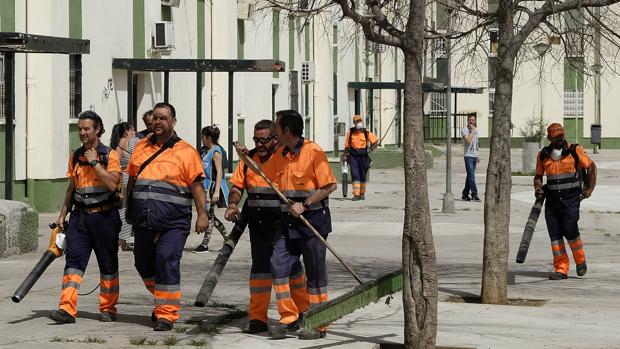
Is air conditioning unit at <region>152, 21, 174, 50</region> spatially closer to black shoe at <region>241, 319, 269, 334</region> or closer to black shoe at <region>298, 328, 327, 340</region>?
black shoe at <region>241, 319, 269, 334</region>

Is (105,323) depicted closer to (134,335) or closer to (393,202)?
(134,335)

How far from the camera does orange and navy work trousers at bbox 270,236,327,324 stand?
10.9 meters

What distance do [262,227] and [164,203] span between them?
76cm

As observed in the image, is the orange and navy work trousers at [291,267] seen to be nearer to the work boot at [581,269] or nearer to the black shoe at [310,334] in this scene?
the black shoe at [310,334]

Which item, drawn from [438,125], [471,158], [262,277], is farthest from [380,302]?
[438,125]

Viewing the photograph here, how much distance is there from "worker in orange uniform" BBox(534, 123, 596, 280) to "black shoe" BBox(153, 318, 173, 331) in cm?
618

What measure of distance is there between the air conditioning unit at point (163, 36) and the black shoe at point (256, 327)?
59.4 ft

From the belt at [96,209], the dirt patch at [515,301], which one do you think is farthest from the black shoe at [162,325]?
the dirt patch at [515,301]

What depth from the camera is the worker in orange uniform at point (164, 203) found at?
1098cm

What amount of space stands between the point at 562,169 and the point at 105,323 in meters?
6.49

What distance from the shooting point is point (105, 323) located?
11.4 m

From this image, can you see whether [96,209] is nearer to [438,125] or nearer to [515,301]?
[515,301]

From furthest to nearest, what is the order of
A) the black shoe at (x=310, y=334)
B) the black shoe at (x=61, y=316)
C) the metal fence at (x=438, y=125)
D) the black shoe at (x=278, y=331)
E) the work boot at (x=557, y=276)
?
1. the metal fence at (x=438, y=125)
2. the work boot at (x=557, y=276)
3. the black shoe at (x=61, y=316)
4. the black shoe at (x=278, y=331)
5. the black shoe at (x=310, y=334)

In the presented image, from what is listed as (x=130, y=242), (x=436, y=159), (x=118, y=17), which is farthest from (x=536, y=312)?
(x=436, y=159)
